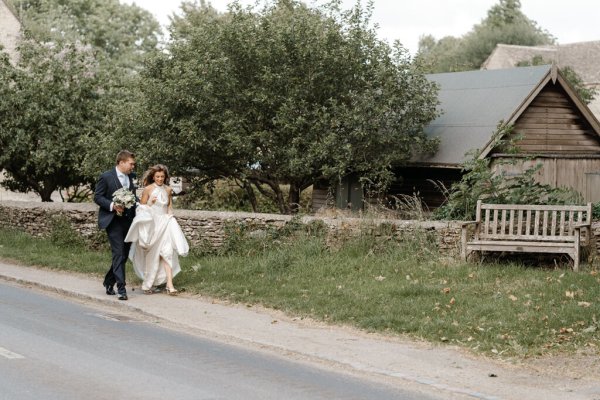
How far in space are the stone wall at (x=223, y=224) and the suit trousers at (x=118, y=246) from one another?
3.52 metres

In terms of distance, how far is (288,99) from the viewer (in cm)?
2014

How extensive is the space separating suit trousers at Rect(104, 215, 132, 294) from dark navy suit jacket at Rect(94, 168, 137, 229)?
84 millimetres

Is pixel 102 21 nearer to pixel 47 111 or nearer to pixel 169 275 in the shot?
pixel 47 111

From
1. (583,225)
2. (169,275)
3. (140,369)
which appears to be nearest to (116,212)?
(169,275)

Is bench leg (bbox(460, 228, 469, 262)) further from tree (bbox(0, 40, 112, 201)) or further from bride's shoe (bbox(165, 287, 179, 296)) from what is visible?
tree (bbox(0, 40, 112, 201))

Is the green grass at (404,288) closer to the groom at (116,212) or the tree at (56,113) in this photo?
the groom at (116,212)

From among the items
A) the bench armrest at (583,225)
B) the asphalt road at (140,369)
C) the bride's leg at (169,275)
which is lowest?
the asphalt road at (140,369)

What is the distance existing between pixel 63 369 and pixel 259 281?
5.82 metres

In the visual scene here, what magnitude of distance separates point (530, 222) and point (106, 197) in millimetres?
7312

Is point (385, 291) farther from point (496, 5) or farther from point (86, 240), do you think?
point (496, 5)

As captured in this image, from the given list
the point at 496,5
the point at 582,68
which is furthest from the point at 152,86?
the point at 496,5

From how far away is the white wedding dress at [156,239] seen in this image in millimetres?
13641

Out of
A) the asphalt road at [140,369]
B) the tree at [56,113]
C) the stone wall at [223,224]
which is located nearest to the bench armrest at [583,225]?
the stone wall at [223,224]

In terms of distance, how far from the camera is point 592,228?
1526 centimetres
